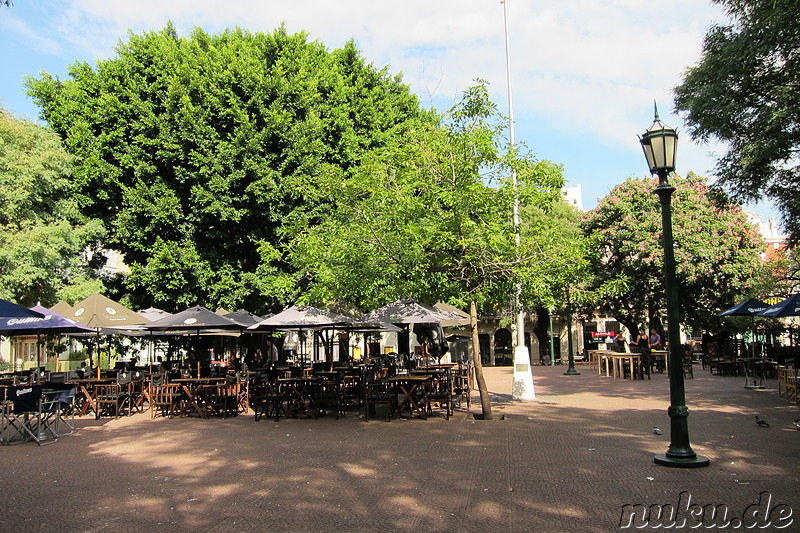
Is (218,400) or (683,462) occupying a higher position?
(218,400)

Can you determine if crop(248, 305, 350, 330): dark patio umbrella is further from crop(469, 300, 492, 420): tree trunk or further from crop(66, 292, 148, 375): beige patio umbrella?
crop(66, 292, 148, 375): beige patio umbrella

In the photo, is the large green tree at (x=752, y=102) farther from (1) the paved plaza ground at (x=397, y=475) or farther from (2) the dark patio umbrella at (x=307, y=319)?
(2) the dark patio umbrella at (x=307, y=319)

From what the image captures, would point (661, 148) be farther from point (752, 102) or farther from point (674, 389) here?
point (752, 102)

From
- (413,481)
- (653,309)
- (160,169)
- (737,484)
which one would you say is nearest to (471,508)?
(413,481)

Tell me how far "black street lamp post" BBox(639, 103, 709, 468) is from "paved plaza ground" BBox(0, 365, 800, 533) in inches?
10.7

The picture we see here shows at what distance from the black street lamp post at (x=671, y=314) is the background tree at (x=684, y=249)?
22396 mm

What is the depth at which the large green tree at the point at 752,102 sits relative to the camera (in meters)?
12.8

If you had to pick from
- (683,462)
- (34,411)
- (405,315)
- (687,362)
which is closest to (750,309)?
(687,362)

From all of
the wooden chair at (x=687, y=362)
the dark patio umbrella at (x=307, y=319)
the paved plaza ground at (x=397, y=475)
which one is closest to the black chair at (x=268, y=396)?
the paved plaza ground at (x=397, y=475)

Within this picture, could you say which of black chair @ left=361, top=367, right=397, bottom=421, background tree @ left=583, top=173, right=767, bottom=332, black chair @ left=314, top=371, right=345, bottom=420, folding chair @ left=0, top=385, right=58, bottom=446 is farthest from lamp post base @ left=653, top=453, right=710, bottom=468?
background tree @ left=583, top=173, right=767, bottom=332

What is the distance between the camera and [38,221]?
21266 millimetres

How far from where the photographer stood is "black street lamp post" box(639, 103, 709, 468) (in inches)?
303

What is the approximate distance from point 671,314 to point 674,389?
96 centimetres

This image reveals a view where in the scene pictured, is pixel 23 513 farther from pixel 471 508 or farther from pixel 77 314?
pixel 77 314
